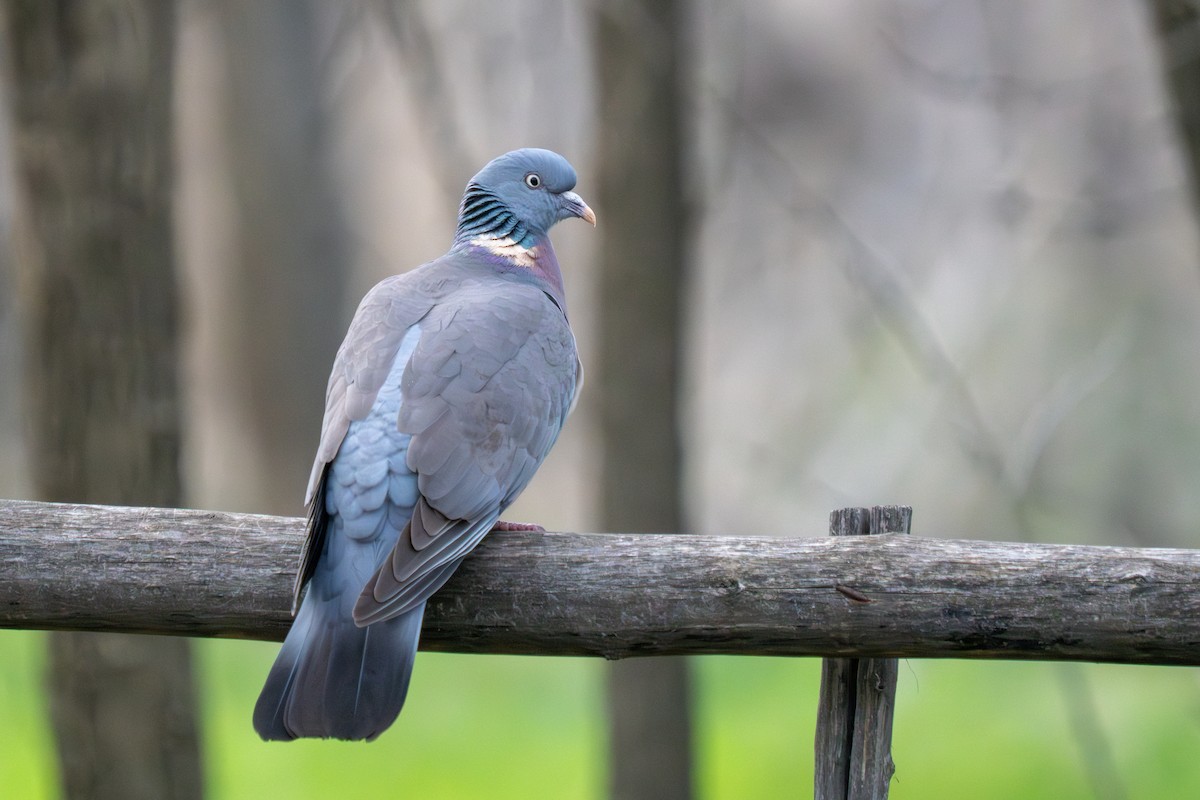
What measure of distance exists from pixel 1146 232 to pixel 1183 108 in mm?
5074

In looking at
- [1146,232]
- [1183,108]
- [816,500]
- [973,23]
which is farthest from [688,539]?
[973,23]

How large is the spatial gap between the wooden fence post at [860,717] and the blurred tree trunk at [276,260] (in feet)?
23.9

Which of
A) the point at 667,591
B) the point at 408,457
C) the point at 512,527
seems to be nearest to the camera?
the point at 667,591

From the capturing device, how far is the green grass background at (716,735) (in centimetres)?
495

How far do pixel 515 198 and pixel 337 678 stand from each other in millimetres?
1602

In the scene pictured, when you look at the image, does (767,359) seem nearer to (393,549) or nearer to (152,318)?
(152,318)

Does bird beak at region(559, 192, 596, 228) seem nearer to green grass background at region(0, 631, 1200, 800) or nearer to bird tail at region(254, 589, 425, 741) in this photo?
bird tail at region(254, 589, 425, 741)

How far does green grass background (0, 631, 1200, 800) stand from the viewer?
16.2 ft

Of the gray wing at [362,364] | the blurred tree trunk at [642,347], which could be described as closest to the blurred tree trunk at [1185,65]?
the blurred tree trunk at [642,347]

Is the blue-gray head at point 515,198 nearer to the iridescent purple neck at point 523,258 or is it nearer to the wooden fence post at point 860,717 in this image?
the iridescent purple neck at point 523,258

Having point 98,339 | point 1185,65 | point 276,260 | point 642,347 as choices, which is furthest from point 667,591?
point 276,260

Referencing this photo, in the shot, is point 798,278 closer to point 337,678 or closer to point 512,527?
point 512,527

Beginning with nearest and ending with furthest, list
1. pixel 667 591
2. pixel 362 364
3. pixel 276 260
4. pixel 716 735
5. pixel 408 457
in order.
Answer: pixel 667 591
pixel 408 457
pixel 362 364
pixel 716 735
pixel 276 260

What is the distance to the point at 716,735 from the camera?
5.45 meters
